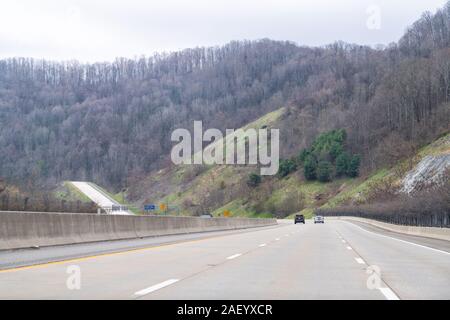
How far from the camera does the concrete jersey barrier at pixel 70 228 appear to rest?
1975 cm

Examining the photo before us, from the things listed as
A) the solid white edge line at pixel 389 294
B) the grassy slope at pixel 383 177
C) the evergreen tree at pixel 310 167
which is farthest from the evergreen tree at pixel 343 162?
the solid white edge line at pixel 389 294

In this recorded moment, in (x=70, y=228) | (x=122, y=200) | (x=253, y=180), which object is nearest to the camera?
(x=70, y=228)

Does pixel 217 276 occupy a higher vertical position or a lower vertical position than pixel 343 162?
lower

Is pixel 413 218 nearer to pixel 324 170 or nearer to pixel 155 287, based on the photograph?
pixel 155 287

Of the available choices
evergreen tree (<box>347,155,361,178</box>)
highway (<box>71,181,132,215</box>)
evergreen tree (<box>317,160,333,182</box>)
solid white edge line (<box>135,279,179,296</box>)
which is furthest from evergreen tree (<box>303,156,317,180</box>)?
solid white edge line (<box>135,279,179,296</box>)

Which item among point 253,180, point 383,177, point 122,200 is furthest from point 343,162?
point 122,200

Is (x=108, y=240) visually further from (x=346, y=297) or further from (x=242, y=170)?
(x=242, y=170)

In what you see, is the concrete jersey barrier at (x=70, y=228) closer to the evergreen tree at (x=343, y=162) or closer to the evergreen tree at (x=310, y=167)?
the evergreen tree at (x=343, y=162)

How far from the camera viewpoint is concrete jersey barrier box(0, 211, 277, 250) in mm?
19750

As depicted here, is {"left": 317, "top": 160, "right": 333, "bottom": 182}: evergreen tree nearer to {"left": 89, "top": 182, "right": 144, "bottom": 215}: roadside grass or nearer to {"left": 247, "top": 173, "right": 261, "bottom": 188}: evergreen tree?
{"left": 247, "top": 173, "right": 261, "bottom": 188}: evergreen tree

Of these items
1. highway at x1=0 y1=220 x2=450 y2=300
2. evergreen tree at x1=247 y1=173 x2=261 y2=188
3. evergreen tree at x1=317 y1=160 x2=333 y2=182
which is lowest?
highway at x1=0 y1=220 x2=450 y2=300

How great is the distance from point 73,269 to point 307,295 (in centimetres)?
605

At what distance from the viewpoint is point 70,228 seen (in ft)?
78.3

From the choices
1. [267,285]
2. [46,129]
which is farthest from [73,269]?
[46,129]
